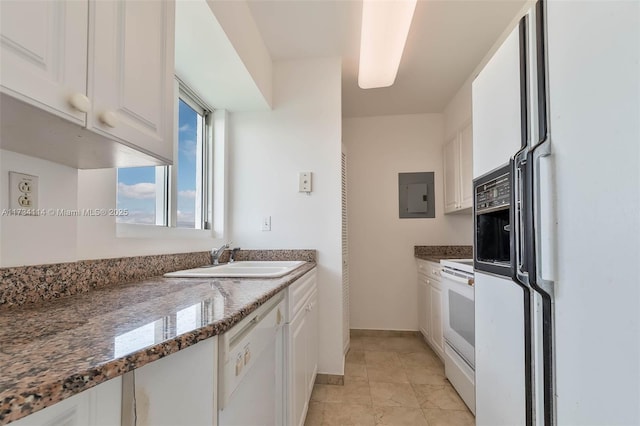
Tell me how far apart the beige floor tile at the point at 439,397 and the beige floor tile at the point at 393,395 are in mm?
52

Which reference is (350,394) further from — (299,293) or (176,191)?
(176,191)

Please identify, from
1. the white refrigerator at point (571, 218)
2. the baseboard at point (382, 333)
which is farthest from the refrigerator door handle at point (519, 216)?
the baseboard at point (382, 333)

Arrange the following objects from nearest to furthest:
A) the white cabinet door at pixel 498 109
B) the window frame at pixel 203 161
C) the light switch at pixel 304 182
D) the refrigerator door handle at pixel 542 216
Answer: the refrigerator door handle at pixel 542 216 < the white cabinet door at pixel 498 109 < the window frame at pixel 203 161 < the light switch at pixel 304 182

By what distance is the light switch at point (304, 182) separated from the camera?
2275 millimetres

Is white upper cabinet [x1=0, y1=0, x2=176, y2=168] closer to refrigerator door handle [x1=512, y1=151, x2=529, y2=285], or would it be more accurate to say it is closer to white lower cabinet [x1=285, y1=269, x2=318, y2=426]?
white lower cabinet [x1=285, y1=269, x2=318, y2=426]

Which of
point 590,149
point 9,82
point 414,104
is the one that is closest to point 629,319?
point 590,149

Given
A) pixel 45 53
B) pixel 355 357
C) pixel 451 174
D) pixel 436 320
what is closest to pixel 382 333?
pixel 355 357

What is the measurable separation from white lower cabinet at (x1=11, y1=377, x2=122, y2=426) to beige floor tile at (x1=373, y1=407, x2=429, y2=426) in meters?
1.63

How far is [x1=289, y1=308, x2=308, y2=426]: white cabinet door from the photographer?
134 cm

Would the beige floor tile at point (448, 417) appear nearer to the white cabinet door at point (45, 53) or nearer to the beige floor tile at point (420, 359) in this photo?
the beige floor tile at point (420, 359)

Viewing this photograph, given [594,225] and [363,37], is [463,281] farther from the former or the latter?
[363,37]

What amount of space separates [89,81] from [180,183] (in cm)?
130

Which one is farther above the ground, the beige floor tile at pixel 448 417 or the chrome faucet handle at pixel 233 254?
the chrome faucet handle at pixel 233 254

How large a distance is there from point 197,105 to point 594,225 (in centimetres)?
238
